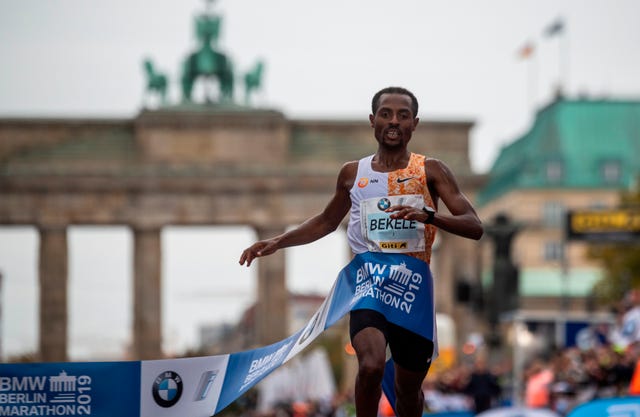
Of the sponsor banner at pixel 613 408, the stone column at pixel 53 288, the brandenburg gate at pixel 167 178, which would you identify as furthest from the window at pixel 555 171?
the sponsor banner at pixel 613 408

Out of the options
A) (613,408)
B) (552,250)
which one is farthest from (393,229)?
(552,250)

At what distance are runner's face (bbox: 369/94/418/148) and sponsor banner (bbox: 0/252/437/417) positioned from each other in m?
0.57

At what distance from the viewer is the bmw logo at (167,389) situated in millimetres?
7227

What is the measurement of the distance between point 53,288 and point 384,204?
62.0 metres

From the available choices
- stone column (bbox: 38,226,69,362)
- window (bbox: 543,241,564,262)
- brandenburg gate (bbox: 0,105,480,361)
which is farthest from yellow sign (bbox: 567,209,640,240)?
window (bbox: 543,241,564,262)

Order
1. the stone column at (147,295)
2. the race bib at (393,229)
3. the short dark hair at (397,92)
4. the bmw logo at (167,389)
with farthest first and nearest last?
the stone column at (147,295)
the short dark hair at (397,92)
the race bib at (393,229)
the bmw logo at (167,389)

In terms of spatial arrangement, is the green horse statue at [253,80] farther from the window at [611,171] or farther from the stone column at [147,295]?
the window at [611,171]

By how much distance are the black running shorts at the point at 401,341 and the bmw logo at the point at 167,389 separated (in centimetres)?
87

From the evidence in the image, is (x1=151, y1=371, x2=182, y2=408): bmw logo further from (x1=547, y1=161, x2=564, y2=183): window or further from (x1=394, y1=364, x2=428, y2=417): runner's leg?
(x1=547, y1=161, x2=564, y2=183): window

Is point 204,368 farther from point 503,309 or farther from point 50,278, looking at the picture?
point 50,278

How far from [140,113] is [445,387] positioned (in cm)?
4181

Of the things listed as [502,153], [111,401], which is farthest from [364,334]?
[502,153]

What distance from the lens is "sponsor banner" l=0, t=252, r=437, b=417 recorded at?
7.00 m

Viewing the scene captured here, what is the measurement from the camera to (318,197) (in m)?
71.2
